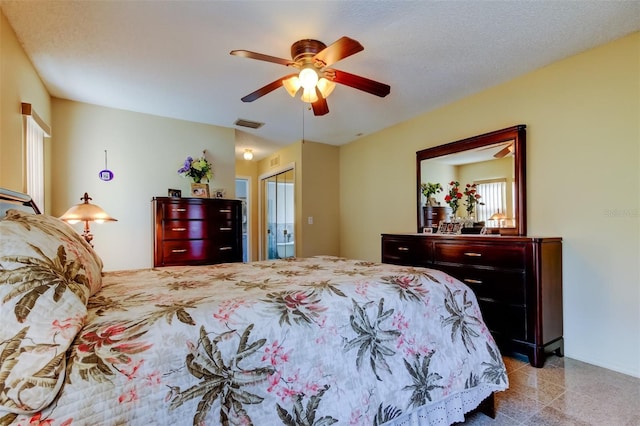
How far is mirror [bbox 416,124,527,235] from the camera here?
9.08 feet

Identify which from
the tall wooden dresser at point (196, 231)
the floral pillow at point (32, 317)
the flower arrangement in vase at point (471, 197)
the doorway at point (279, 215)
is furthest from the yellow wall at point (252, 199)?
the floral pillow at point (32, 317)

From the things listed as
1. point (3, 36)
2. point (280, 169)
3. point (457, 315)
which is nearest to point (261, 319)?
point (457, 315)

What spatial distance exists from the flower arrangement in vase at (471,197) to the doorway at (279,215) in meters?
2.68

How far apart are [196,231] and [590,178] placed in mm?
3687

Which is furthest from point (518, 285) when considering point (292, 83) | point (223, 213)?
point (223, 213)

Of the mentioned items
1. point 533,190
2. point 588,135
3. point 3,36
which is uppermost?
point 3,36

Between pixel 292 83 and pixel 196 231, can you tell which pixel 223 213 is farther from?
pixel 292 83

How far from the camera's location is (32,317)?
2.51 feet

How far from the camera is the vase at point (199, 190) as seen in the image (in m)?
3.81

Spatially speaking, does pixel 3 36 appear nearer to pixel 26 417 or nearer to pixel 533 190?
pixel 26 417

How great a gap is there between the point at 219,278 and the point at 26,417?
37.0 inches

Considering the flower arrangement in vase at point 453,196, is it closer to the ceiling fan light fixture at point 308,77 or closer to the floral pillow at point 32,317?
the ceiling fan light fixture at point 308,77

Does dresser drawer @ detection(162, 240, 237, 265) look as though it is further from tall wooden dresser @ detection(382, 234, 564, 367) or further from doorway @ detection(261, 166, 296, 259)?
tall wooden dresser @ detection(382, 234, 564, 367)

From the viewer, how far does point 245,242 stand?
20.8ft
